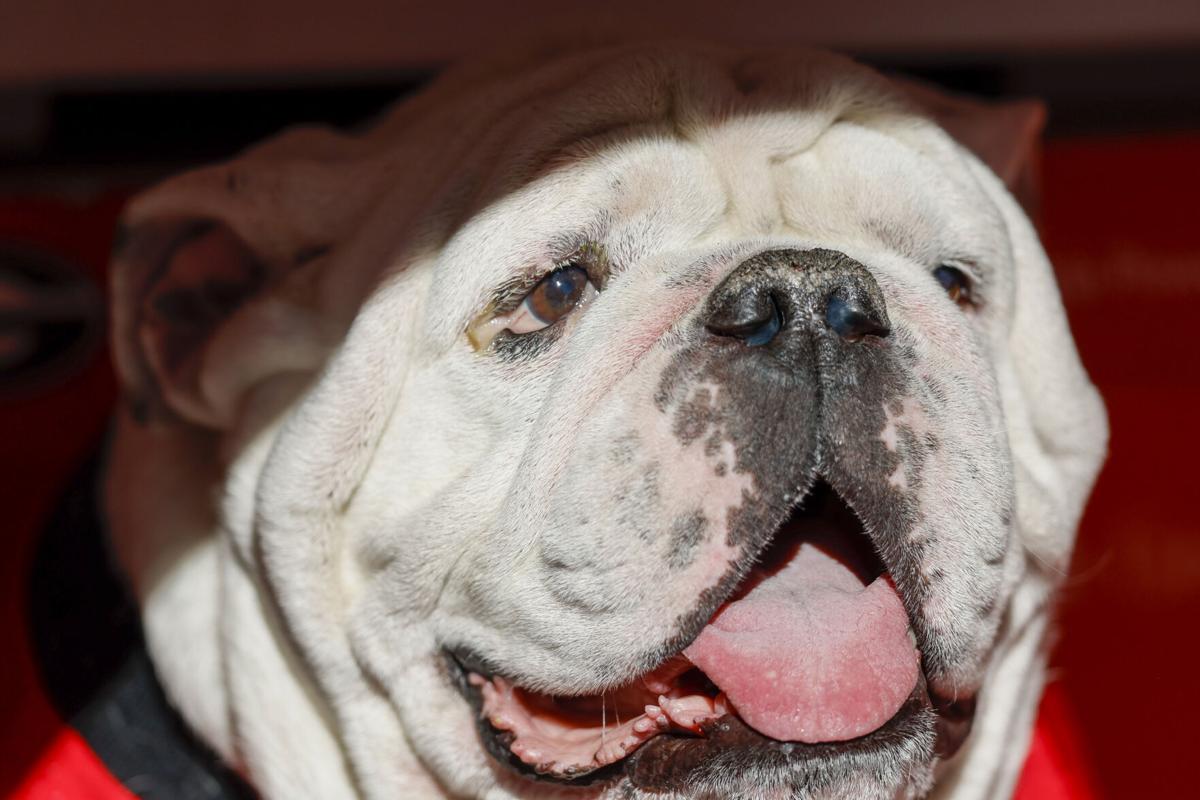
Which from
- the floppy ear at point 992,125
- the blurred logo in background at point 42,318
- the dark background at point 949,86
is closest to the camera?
the floppy ear at point 992,125

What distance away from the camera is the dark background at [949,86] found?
9.69ft

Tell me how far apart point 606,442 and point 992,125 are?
1.28 metres

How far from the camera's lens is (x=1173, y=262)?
11.0ft

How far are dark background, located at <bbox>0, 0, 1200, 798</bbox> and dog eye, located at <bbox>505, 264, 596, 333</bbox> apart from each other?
925mm

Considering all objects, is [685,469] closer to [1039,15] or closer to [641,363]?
[641,363]

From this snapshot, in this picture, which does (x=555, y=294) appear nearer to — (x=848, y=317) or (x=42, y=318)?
(x=848, y=317)

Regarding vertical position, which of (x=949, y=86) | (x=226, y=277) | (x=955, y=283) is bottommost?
(x=949, y=86)

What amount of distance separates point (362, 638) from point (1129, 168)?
8.02 ft

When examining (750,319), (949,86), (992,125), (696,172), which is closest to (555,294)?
(696,172)

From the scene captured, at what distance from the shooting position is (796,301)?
1.68 metres

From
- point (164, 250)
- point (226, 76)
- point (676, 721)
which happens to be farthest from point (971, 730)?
point (226, 76)

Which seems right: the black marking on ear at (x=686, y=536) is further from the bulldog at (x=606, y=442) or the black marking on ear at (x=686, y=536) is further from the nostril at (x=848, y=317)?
the nostril at (x=848, y=317)

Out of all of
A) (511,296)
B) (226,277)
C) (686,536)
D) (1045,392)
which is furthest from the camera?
(226,277)

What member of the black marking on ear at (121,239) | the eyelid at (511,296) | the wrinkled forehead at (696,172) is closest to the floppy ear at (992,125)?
the wrinkled forehead at (696,172)
